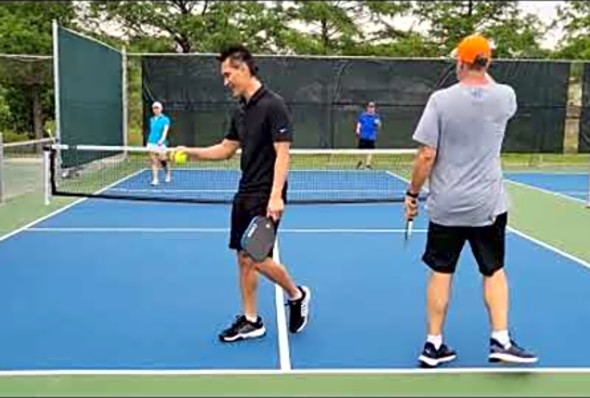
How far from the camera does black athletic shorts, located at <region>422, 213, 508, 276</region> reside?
3.67 meters

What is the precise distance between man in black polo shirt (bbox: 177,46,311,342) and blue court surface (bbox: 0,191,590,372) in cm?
34

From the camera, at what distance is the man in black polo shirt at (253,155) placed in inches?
155

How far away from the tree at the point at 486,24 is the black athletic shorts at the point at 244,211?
21527mm

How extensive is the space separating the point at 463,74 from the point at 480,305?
1958 mm

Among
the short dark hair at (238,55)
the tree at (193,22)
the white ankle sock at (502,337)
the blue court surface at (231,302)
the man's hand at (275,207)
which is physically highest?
the tree at (193,22)

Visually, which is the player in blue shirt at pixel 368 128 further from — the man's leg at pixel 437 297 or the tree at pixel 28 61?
the man's leg at pixel 437 297

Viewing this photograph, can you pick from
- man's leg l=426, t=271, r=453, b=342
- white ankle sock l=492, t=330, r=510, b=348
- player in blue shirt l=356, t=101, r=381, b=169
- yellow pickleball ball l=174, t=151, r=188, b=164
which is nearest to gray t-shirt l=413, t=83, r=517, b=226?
man's leg l=426, t=271, r=453, b=342

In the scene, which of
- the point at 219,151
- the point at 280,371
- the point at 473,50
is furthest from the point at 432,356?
the point at 219,151

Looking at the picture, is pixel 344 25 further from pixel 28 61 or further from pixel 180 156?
pixel 180 156

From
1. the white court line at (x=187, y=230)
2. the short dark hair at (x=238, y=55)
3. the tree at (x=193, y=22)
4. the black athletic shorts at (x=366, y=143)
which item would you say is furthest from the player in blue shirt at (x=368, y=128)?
the short dark hair at (x=238, y=55)

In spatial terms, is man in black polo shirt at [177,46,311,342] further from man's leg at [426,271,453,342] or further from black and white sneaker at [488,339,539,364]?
black and white sneaker at [488,339,539,364]

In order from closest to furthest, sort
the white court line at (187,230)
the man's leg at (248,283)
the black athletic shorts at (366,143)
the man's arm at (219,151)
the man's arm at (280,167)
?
the man's arm at (280,167) → the man's leg at (248,283) → the man's arm at (219,151) → the white court line at (187,230) → the black athletic shorts at (366,143)

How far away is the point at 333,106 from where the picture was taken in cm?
1683

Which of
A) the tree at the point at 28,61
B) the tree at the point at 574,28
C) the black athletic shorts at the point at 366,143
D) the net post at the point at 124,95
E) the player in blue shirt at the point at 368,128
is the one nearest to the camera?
the player in blue shirt at the point at 368,128
